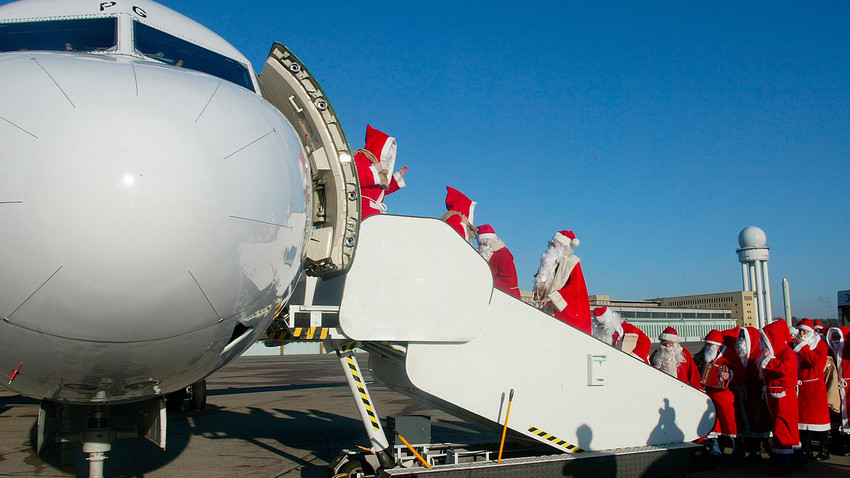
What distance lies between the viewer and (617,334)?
8.18 meters

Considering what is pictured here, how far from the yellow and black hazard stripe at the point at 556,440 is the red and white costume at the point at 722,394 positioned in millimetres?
2825

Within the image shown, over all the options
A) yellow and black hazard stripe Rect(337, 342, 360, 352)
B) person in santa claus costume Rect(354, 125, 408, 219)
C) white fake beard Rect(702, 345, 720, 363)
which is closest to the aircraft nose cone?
yellow and black hazard stripe Rect(337, 342, 360, 352)

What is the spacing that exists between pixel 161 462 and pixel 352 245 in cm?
475

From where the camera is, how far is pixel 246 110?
2.91 m

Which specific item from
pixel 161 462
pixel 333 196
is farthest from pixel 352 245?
pixel 161 462

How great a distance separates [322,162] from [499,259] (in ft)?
9.32

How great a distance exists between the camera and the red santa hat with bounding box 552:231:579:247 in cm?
682

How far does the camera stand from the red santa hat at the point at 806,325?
839 centimetres

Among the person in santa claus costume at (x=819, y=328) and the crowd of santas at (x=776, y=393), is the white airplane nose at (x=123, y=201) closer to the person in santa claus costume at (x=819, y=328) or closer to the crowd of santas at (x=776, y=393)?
the crowd of santas at (x=776, y=393)

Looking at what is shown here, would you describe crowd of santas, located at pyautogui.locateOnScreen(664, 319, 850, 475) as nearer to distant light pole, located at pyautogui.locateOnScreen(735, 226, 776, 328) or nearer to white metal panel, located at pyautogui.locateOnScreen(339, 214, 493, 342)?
white metal panel, located at pyautogui.locateOnScreen(339, 214, 493, 342)

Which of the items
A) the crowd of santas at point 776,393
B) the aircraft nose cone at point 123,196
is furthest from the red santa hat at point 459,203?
the aircraft nose cone at point 123,196

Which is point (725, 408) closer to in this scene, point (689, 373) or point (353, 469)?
point (689, 373)

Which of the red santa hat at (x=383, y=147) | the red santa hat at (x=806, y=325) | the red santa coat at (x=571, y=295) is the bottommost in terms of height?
the red santa hat at (x=806, y=325)

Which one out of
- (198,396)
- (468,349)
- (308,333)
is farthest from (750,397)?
(198,396)
